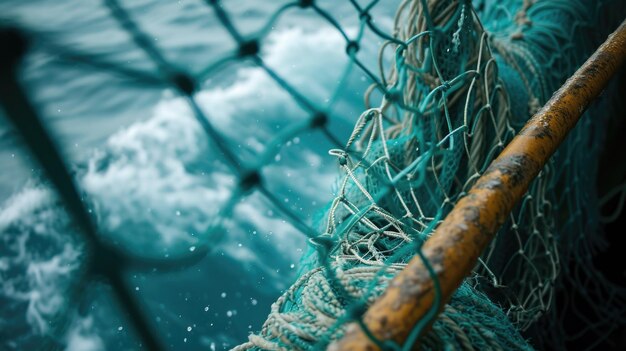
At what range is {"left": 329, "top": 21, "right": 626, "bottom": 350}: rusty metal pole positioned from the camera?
0.68 meters

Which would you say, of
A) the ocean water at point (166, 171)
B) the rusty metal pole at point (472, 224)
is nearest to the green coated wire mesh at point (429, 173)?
the rusty metal pole at point (472, 224)

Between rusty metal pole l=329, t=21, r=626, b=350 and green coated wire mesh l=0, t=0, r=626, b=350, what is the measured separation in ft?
0.10

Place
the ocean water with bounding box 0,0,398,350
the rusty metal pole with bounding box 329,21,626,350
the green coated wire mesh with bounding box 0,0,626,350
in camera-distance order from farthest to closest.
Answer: the ocean water with bounding box 0,0,398,350 < the green coated wire mesh with bounding box 0,0,626,350 < the rusty metal pole with bounding box 329,21,626,350

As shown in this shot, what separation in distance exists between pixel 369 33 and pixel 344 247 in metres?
3.67

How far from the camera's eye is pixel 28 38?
0.96 m

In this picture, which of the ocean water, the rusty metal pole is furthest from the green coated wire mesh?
the ocean water

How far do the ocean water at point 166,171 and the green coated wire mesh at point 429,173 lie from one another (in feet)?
1.29

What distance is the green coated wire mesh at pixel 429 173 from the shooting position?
0.93 m

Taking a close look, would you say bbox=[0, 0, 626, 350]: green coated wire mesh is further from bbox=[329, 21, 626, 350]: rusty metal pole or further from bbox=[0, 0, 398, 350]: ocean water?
bbox=[0, 0, 398, 350]: ocean water

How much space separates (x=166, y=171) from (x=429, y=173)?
2.31 m

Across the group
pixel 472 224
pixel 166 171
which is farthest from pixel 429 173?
pixel 166 171

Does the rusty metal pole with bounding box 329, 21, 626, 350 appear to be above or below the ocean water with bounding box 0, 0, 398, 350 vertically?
below

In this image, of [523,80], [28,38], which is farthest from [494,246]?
[28,38]

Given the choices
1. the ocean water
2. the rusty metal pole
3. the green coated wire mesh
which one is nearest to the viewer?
the rusty metal pole
